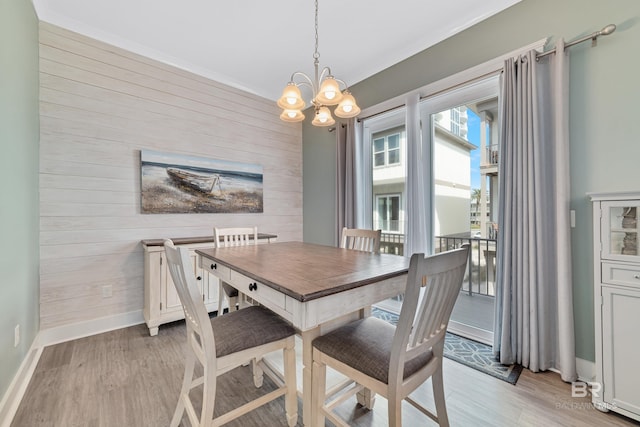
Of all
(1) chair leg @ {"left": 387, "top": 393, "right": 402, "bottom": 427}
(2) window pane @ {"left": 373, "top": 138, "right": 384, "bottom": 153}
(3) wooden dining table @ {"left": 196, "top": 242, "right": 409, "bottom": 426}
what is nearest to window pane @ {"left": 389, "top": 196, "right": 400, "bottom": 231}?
(2) window pane @ {"left": 373, "top": 138, "right": 384, "bottom": 153}

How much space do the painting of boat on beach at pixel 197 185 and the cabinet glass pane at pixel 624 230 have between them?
3.31m

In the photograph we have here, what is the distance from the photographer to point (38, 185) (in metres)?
2.28

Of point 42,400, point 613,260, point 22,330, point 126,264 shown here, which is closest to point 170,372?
point 42,400

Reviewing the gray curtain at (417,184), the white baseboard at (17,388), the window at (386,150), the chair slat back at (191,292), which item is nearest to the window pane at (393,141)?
the window at (386,150)

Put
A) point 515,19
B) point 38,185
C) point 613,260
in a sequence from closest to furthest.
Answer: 1. point 613,260
2. point 515,19
3. point 38,185

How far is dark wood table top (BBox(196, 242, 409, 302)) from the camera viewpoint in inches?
43.8

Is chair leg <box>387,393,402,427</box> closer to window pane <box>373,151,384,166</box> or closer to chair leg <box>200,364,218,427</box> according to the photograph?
chair leg <box>200,364,218,427</box>

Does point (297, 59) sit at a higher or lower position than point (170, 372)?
higher

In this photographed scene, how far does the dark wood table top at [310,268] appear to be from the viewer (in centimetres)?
111

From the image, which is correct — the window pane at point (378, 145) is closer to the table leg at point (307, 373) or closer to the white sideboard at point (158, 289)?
the white sideboard at point (158, 289)

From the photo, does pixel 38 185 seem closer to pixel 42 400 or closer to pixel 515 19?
pixel 42 400

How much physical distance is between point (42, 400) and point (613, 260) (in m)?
3.46

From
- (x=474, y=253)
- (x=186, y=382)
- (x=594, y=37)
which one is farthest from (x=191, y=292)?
(x=474, y=253)

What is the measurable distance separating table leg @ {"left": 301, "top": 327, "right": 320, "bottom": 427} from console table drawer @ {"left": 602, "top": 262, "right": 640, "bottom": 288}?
1672 millimetres
